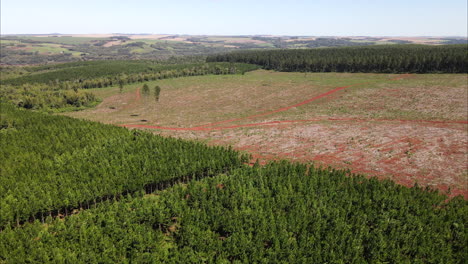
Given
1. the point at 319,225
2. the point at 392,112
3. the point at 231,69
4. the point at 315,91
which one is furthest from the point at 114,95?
the point at 319,225

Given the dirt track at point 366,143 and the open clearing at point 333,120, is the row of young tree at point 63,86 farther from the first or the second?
the dirt track at point 366,143

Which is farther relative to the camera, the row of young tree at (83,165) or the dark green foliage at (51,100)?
the dark green foliage at (51,100)

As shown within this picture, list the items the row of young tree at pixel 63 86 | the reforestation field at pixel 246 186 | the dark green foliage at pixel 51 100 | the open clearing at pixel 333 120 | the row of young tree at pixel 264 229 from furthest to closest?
the row of young tree at pixel 63 86 < the dark green foliage at pixel 51 100 < the open clearing at pixel 333 120 < the reforestation field at pixel 246 186 < the row of young tree at pixel 264 229

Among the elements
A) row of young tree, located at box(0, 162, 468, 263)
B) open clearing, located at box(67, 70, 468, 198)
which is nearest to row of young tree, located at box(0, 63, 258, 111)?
open clearing, located at box(67, 70, 468, 198)

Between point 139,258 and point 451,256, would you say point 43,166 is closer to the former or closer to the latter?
point 139,258

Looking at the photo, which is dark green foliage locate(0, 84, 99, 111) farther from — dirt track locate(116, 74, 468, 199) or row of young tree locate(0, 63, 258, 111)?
dirt track locate(116, 74, 468, 199)

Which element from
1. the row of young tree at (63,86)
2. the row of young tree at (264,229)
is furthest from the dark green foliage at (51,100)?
the row of young tree at (264,229)

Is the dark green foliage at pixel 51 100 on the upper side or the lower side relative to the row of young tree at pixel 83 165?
upper
